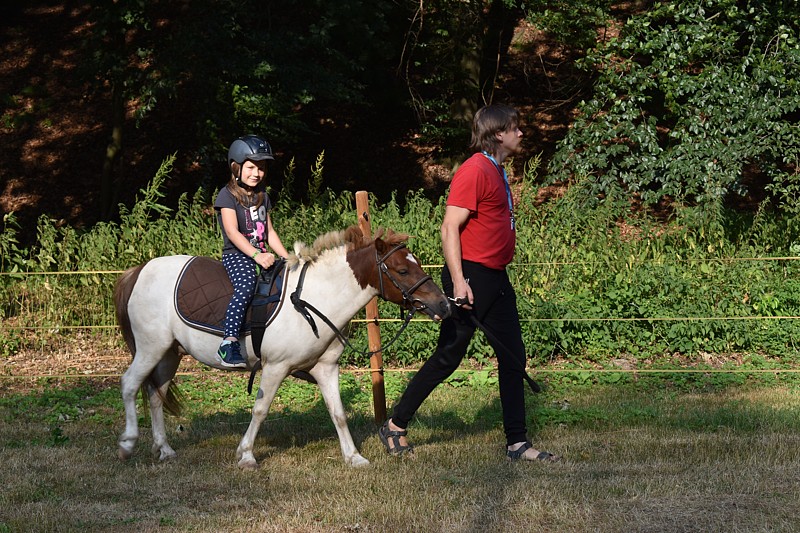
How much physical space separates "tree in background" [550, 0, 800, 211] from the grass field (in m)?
4.06

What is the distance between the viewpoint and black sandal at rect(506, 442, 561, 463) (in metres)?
6.20

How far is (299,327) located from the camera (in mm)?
6145

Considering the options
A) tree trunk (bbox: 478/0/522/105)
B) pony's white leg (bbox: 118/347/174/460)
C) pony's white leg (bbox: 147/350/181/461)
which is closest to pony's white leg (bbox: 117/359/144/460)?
pony's white leg (bbox: 118/347/174/460)

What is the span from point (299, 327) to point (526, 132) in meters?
14.1

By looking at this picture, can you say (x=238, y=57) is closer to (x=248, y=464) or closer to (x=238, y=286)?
(x=238, y=286)

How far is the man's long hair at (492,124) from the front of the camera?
5996 mm

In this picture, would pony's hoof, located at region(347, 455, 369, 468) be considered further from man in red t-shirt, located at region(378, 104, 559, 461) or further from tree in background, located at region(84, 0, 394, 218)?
tree in background, located at region(84, 0, 394, 218)

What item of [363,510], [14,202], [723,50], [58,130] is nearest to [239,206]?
[363,510]

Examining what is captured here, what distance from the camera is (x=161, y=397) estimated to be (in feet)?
22.3

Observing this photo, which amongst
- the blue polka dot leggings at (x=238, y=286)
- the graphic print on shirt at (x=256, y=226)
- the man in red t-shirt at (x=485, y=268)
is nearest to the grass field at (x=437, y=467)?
the man in red t-shirt at (x=485, y=268)

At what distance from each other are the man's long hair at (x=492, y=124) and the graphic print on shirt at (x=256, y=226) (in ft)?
5.30

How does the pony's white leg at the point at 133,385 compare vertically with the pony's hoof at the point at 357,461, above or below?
above

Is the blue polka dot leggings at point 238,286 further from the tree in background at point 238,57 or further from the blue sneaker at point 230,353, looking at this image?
the tree in background at point 238,57

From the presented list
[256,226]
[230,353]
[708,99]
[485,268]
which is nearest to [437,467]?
[485,268]
